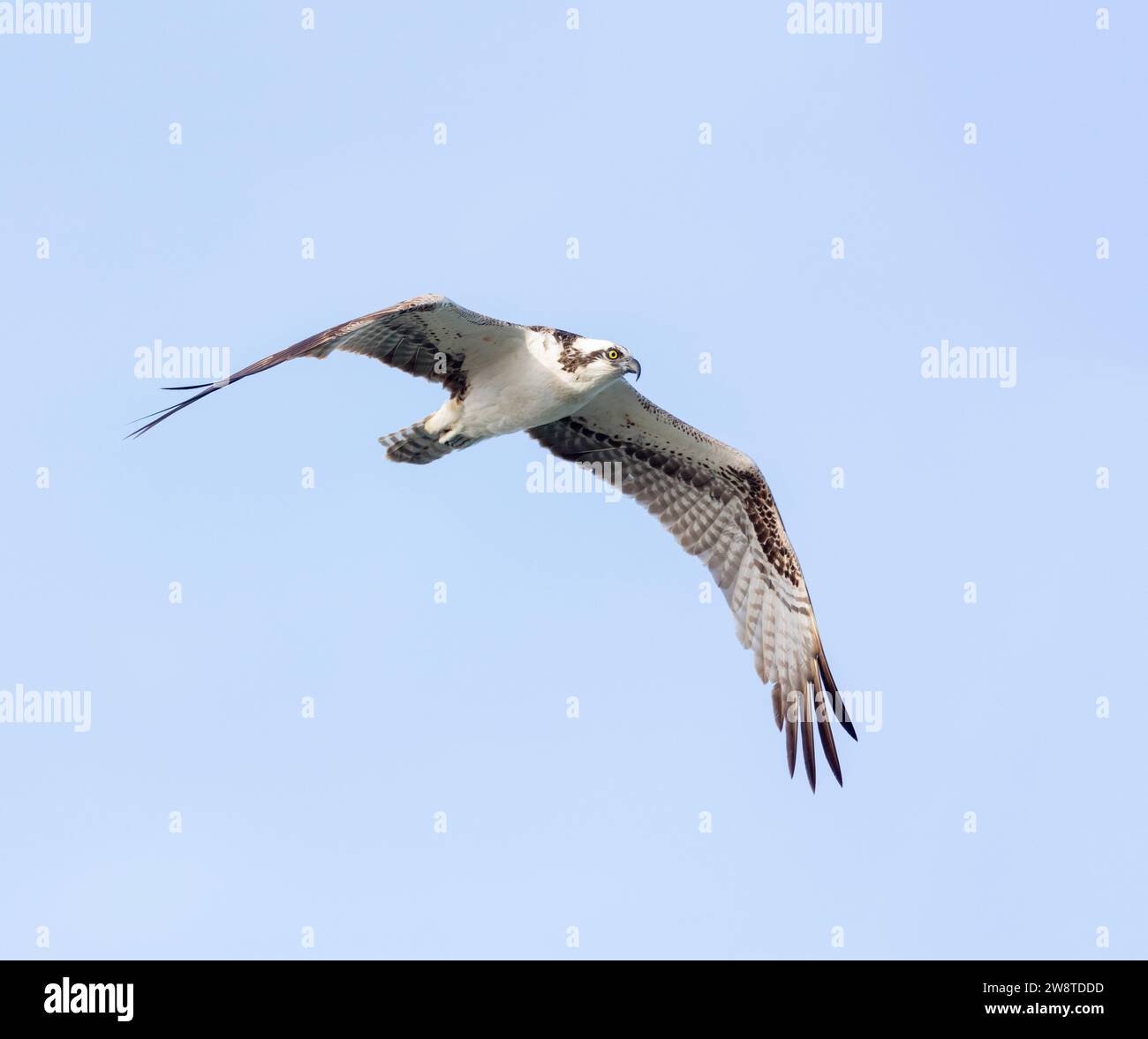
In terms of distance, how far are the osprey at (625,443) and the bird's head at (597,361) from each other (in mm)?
10

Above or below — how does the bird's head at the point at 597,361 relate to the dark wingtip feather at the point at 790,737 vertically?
above

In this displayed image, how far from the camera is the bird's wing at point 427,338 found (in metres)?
12.1

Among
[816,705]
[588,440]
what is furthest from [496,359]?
[816,705]

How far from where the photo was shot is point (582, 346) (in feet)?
42.5

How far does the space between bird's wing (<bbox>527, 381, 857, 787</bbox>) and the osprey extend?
11mm

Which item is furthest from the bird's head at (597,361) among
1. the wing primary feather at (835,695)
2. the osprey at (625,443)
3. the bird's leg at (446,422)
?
the wing primary feather at (835,695)

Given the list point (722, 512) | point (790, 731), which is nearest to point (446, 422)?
point (722, 512)

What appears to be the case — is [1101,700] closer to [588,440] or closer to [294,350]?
[588,440]

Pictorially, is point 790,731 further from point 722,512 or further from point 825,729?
point 722,512

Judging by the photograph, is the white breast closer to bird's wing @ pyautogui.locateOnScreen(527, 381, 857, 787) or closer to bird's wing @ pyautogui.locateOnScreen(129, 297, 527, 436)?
bird's wing @ pyautogui.locateOnScreen(129, 297, 527, 436)

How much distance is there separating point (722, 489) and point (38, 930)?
7.64 meters

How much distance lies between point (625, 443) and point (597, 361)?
7.93 feet

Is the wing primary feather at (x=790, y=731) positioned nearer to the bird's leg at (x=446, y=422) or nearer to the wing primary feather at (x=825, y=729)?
the wing primary feather at (x=825, y=729)

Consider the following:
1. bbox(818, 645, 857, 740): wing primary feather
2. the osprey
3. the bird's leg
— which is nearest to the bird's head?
the osprey
